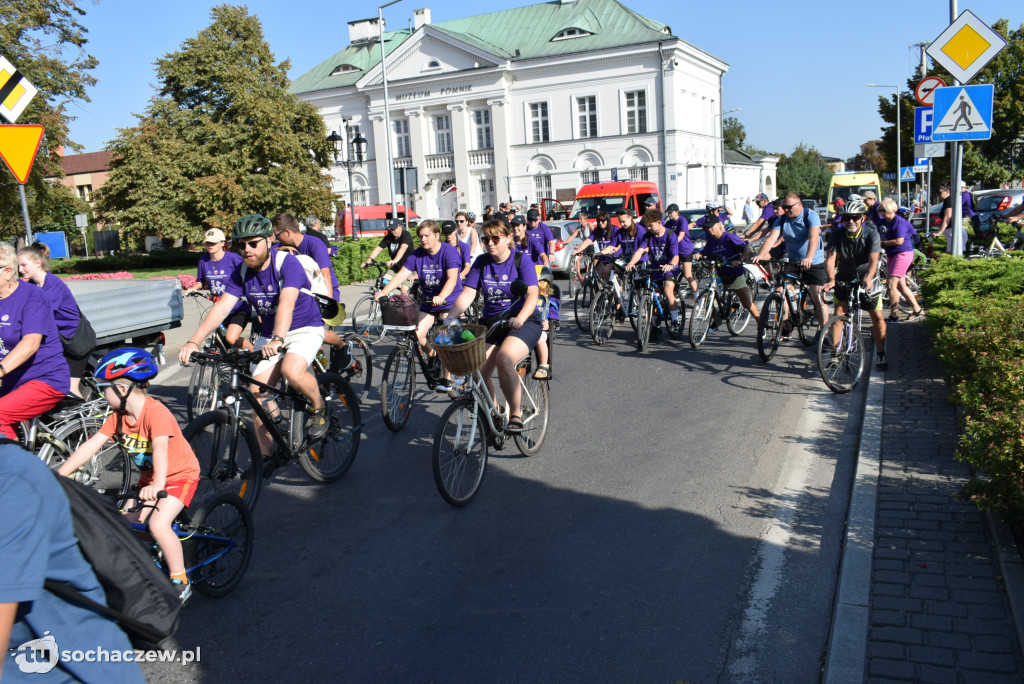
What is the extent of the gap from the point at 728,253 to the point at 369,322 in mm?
5413

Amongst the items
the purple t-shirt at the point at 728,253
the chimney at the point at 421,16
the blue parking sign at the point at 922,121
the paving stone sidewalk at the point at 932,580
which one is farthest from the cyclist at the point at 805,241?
the chimney at the point at 421,16

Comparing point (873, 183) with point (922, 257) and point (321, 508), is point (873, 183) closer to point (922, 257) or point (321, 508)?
point (922, 257)

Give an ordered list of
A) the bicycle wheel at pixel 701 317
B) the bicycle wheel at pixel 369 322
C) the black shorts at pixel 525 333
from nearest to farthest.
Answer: the black shorts at pixel 525 333 < the bicycle wheel at pixel 369 322 < the bicycle wheel at pixel 701 317

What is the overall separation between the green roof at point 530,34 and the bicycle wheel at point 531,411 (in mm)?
47997

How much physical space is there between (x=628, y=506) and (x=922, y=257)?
1174 cm

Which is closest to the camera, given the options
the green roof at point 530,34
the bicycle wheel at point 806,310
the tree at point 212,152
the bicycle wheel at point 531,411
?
the bicycle wheel at point 531,411

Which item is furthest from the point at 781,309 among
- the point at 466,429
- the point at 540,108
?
the point at 540,108

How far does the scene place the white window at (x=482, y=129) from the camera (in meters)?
55.7

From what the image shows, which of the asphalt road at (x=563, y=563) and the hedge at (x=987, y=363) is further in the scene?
the hedge at (x=987, y=363)

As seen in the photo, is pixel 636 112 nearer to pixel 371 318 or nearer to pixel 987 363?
pixel 371 318

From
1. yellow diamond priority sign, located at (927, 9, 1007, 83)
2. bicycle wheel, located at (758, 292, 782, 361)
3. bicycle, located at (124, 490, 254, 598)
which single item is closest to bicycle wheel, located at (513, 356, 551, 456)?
bicycle, located at (124, 490, 254, 598)

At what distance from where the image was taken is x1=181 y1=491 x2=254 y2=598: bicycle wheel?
13.7 feet

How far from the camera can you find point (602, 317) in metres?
11.9

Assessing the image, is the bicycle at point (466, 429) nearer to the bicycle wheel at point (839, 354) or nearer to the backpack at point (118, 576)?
the backpack at point (118, 576)
